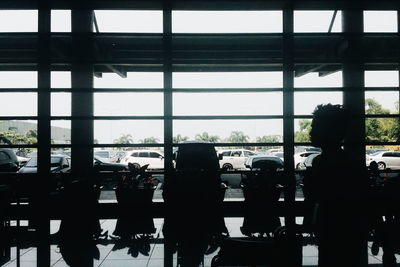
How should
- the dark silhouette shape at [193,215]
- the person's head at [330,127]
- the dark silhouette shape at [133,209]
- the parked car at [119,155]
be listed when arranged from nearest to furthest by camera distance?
the person's head at [330,127], the dark silhouette shape at [193,215], the dark silhouette shape at [133,209], the parked car at [119,155]

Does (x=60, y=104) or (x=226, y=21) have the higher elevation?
(x=226, y=21)

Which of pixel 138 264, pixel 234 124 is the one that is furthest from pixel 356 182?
pixel 234 124

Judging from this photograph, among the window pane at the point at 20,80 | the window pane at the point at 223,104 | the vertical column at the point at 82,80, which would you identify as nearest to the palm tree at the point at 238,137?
the window pane at the point at 223,104

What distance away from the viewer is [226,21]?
21.1 ft

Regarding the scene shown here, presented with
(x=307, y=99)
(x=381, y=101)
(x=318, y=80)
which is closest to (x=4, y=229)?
(x=307, y=99)

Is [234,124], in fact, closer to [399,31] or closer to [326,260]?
[399,31]

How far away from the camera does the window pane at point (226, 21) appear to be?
6.37 metres

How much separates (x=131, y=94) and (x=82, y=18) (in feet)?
4.91

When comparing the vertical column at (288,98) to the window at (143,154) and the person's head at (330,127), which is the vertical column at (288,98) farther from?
the window at (143,154)

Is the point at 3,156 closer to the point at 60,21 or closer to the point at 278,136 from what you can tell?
the point at 60,21

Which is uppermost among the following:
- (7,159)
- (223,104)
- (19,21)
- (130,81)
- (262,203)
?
(19,21)

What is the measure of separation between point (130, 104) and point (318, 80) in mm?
3229

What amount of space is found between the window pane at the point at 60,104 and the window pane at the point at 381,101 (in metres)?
5.15

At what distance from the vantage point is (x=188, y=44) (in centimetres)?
691
